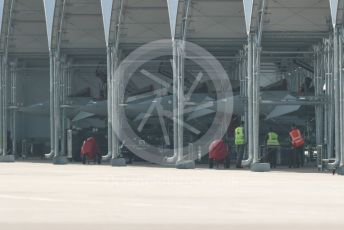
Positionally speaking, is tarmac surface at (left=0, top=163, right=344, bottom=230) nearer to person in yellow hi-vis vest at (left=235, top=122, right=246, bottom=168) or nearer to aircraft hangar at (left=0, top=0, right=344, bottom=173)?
aircraft hangar at (left=0, top=0, right=344, bottom=173)

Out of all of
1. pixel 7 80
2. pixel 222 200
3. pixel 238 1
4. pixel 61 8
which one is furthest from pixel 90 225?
pixel 7 80

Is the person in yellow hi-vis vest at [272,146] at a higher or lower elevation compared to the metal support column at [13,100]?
lower

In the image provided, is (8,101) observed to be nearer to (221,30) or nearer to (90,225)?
(221,30)

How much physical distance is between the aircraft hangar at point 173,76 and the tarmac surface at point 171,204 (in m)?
9.52

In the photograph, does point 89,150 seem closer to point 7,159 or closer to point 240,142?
point 7,159

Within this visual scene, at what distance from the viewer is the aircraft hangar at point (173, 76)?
34062mm

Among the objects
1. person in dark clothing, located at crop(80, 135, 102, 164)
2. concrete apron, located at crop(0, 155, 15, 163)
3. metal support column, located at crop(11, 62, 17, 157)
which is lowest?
concrete apron, located at crop(0, 155, 15, 163)

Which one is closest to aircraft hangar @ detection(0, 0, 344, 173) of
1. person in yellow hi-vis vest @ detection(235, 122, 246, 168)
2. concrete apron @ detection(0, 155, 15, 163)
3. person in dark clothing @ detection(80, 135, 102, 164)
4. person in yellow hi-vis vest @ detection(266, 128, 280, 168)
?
concrete apron @ detection(0, 155, 15, 163)

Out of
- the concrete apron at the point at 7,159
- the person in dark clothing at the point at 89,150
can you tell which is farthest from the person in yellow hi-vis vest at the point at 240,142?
the concrete apron at the point at 7,159

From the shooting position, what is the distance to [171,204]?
55.9 feet

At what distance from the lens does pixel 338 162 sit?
3069cm

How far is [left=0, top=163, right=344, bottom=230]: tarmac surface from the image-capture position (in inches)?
535

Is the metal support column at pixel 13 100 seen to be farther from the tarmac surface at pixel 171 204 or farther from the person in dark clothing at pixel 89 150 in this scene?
the tarmac surface at pixel 171 204

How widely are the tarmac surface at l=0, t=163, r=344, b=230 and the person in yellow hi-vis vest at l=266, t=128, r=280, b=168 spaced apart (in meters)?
11.6
